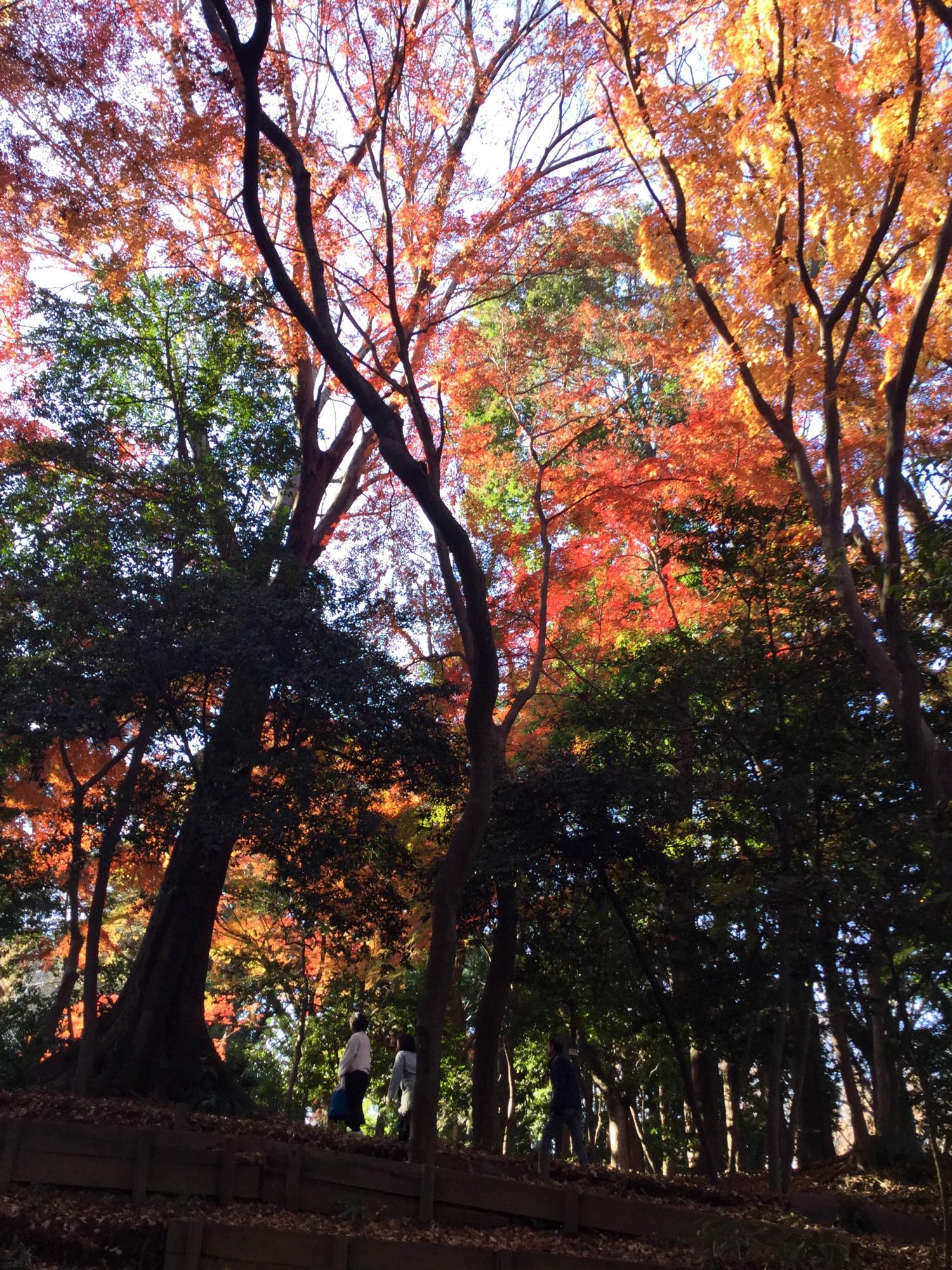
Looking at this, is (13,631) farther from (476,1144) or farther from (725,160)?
(725,160)

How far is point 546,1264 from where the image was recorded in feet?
17.1

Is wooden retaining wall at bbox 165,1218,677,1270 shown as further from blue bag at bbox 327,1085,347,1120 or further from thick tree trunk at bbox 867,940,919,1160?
thick tree trunk at bbox 867,940,919,1160

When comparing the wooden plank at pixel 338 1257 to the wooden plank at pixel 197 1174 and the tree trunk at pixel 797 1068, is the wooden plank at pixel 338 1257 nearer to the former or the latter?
the wooden plank at pixel 197 1174

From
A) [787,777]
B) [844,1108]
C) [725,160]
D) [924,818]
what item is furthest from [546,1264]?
[844,1108]

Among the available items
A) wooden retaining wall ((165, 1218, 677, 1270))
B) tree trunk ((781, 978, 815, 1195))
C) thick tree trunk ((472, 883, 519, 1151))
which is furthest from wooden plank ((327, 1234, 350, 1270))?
thick tree trunk ((472, 883, 519, 1151))

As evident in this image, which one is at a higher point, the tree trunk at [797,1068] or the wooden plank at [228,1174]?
the tree trunk at [797,1068]

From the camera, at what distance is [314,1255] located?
5.21 m

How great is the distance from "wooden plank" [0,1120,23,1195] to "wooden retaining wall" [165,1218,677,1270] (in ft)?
4.42

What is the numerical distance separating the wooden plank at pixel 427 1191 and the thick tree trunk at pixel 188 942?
3.42m

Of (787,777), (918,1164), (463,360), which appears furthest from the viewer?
(463,360)

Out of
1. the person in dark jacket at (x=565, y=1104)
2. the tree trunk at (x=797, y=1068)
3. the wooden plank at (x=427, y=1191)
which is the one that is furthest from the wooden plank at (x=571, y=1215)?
the person in dark jacket at (x=565, y=1104)

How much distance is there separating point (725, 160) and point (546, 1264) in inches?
346

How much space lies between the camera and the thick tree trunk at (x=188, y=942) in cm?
880

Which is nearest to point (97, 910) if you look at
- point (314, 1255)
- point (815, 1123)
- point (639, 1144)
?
point (314, 1255)
